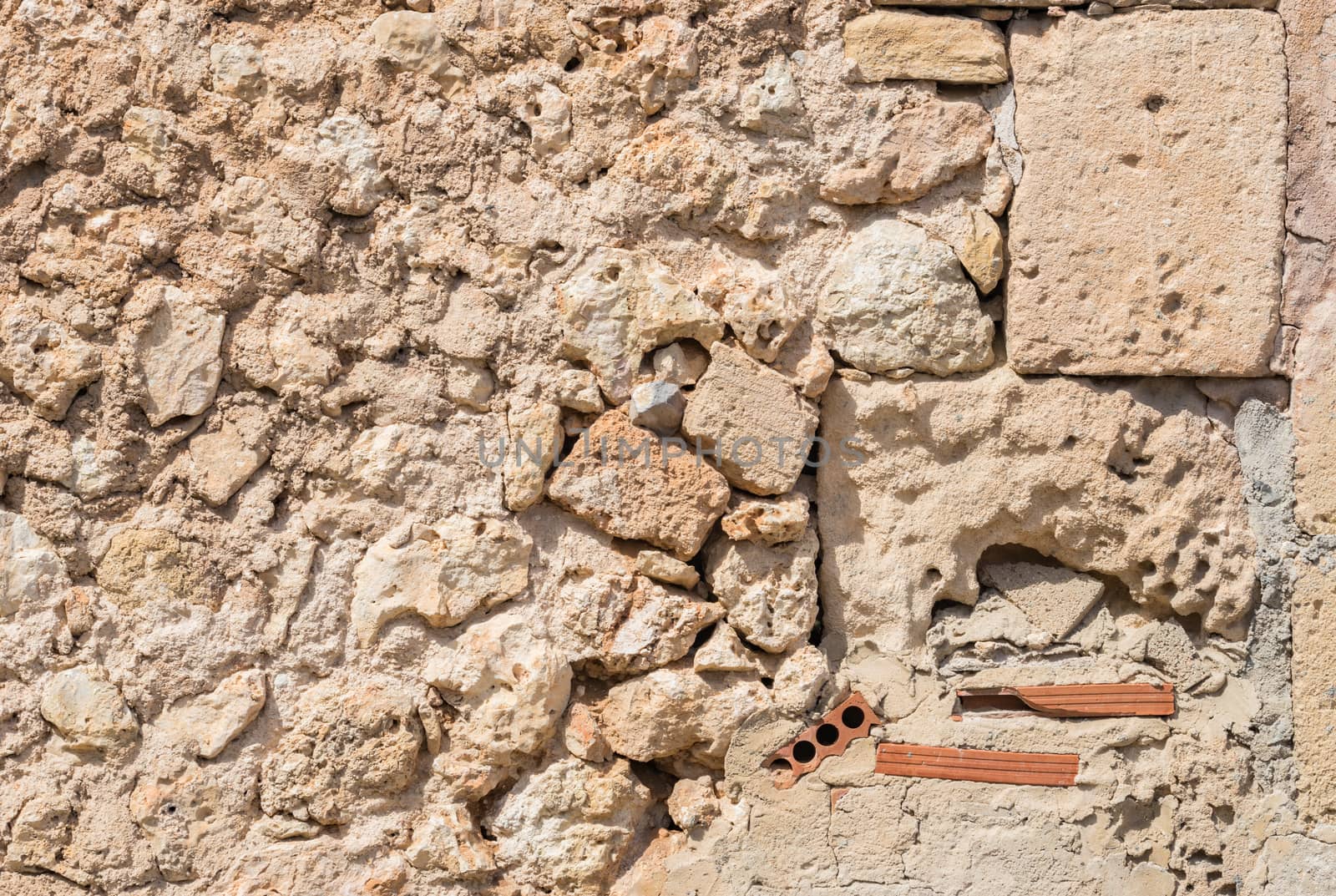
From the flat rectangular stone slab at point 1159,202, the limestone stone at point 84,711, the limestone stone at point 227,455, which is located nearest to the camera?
the limestone stone at point 84,711

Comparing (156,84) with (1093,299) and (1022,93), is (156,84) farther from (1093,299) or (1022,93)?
(1093,299)

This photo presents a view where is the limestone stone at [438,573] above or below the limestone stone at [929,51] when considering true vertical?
below

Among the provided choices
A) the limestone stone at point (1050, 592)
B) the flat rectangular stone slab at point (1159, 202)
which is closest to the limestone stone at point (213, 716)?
the limestone stone at point (1050, 592)

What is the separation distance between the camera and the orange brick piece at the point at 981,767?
7.92 feet

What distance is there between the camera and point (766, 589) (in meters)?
2.44

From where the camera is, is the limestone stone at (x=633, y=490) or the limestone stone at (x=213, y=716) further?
the limestone stone at (x=633, y=490)

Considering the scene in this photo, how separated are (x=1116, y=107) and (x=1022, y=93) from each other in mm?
187

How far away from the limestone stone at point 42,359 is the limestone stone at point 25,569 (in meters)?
0.22

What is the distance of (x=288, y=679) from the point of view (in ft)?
7.64

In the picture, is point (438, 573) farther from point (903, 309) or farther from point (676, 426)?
point (903, 309)

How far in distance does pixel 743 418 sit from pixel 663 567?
0.34m

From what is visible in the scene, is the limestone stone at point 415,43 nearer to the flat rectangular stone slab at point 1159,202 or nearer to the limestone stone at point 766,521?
the limestone stone at point 766,521

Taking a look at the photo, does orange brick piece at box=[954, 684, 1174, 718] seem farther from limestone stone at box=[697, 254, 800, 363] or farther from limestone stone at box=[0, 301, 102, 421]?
limestone stone at box=[0, 301, 102, 421]

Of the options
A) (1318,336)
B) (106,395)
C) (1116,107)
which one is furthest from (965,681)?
(106,395)
